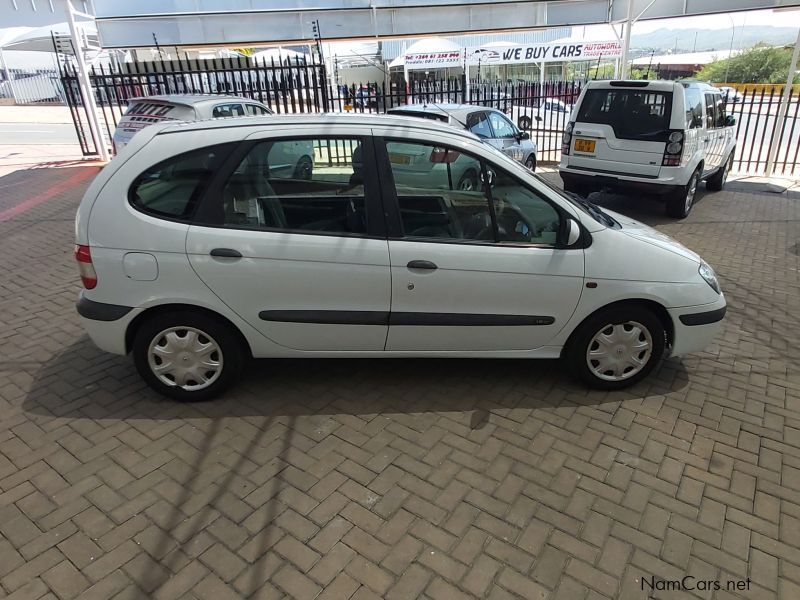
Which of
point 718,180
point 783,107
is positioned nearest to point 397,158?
point 718,180

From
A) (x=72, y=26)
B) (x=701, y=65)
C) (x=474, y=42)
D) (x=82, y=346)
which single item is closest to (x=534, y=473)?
(x=82, y=346)

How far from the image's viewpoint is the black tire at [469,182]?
3.25m

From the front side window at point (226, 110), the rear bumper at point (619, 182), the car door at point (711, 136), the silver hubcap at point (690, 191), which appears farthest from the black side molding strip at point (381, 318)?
the car door at point (711, 136)

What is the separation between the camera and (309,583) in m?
2.23

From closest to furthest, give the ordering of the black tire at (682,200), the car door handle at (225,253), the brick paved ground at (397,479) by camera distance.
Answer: the brick paved ground at (397,479), the car door handle at (225,253), the black tire at (682,200)

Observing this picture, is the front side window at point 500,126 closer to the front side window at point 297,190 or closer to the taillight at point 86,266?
the front side window at point 297,190

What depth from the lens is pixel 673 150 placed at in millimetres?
7352

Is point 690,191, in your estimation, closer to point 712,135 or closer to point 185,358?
point 712,135

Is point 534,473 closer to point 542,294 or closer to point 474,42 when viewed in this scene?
point 542,294

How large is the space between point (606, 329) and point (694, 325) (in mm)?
572

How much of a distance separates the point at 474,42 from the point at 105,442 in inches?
1041

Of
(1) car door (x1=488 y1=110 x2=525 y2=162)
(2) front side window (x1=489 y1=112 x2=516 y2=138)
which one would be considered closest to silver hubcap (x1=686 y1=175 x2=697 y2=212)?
(1) car door (x1=488 y1=110 x2=525 y2=162)

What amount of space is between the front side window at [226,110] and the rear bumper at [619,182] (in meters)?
5.26

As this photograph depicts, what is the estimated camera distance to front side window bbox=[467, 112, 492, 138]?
8725mm
